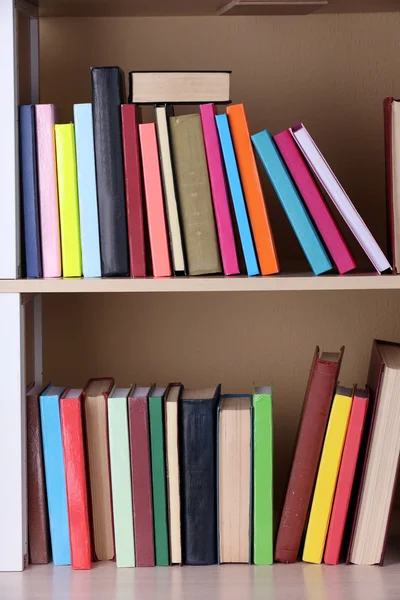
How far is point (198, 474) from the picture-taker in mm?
1154

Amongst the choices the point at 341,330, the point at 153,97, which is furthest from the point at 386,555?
the point at 153,97

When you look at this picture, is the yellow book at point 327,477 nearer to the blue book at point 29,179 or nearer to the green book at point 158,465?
the green book at point 158,465

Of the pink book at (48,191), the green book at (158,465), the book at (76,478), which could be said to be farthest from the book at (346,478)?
the pink book at (48,191)

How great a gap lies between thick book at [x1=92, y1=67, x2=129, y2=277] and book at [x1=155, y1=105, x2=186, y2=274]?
5 centimetres

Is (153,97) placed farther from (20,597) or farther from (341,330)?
(20,597)

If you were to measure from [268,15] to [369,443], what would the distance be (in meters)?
0.70

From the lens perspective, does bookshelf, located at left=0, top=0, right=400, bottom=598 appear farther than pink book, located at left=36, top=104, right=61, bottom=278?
Yes

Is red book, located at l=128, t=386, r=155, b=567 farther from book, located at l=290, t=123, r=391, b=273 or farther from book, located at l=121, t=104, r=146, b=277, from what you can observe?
book, located at l=290, t=123, r=391, b=273

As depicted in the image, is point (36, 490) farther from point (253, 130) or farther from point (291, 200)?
point (253, 130)

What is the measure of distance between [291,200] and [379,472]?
0.38 meters

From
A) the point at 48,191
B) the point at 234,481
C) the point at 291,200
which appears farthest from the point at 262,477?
the point at 48,191

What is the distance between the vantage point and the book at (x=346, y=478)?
114 cm

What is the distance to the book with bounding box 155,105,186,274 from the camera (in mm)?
1127

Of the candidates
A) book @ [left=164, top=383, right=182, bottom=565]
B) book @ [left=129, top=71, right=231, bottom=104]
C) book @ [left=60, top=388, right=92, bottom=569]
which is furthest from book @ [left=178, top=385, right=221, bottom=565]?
book @ [left=129, top=71, right=231, bottom=104]
